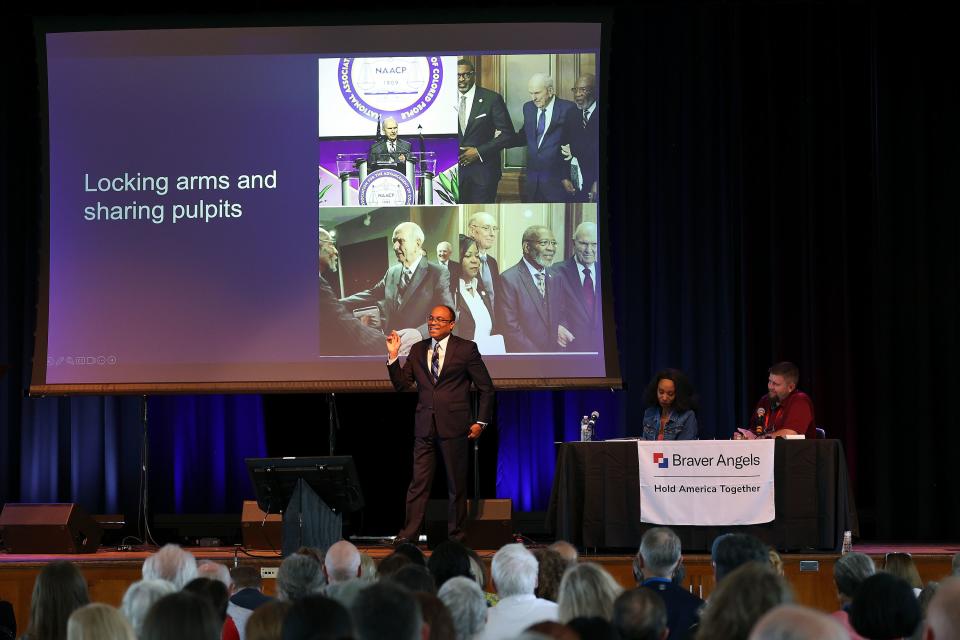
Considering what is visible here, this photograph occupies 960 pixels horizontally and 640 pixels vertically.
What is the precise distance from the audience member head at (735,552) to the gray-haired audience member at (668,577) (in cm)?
15

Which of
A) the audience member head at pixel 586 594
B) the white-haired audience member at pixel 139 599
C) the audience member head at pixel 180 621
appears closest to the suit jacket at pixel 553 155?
the audience member head at pixel 586 594

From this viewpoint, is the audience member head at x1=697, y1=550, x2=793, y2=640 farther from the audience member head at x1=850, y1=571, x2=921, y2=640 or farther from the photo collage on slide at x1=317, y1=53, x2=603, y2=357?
the photo collage on slide at x1=317, y1=53, x2=603, y2=357

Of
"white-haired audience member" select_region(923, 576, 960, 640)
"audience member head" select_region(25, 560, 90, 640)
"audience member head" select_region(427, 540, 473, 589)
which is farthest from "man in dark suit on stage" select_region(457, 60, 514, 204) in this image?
"white-haired audience member" select_region(923, 576, 960, 640)

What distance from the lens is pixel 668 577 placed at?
474 centimetres

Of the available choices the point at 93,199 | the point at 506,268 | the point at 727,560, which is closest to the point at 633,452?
the point at 506,268

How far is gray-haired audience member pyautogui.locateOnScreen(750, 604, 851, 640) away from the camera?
2268 mm

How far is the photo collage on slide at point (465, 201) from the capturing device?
9.23m

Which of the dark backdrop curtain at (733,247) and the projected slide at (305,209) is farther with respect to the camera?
the dark backdrop curtain at (733,247)

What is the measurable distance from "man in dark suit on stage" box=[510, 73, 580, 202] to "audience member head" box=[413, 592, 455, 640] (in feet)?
20.4

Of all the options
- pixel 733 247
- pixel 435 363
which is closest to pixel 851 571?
pixel 435 363

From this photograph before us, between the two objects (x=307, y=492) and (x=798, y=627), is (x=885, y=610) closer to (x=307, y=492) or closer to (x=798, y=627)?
(x=798, y=627)

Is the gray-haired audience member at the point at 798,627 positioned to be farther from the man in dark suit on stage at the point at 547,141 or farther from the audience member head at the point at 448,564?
the man in dark suit on stage at the point at 547,141

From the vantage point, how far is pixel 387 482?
9.67 meters

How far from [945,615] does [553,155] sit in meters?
6.82
